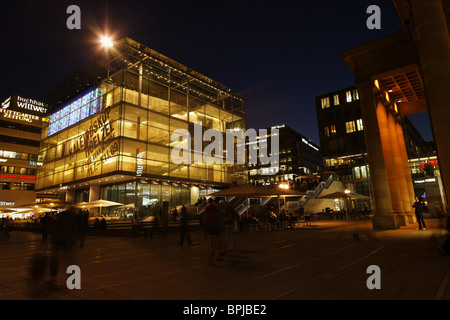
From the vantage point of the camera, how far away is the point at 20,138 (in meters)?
55.5

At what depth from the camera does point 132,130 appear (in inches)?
1335

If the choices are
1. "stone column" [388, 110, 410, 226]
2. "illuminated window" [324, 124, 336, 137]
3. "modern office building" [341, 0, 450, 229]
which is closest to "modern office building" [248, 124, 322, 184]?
"illuminated window" [324, 124, 336, 137]

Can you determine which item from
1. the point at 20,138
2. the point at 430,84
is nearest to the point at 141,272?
the point at 430,84

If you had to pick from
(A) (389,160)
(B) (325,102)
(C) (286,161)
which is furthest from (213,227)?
(C) (286,161)

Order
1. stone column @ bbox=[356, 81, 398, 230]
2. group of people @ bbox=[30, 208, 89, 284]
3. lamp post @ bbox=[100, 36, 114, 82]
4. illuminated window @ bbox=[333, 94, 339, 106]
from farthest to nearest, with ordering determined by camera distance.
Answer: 1. illuminated window @ bbox=[333, 94, 339, 106]
2. lamp post @ bbox=[100, 36, 114, 82]
3. stone column @ bbox=[356, 81, 398, 230]
4. group of people @ bbox=[30, 208, 89, 284]

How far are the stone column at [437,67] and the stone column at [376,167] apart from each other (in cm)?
746

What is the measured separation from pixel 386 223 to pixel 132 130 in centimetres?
2832

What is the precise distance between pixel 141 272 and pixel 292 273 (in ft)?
12.3

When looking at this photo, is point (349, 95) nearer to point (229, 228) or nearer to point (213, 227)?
point (229, 228)

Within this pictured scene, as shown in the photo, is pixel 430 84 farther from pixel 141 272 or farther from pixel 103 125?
pixel 103 125

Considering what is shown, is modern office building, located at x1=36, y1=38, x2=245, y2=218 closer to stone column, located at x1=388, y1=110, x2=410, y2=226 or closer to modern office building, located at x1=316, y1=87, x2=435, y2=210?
modern office building, located at x1=316, y1=87, x2=435, y2=210

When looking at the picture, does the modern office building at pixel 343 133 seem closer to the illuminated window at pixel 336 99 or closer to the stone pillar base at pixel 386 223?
the illuminated window at pixel 336 99

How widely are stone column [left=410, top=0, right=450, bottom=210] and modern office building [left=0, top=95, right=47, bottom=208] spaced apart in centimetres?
5888

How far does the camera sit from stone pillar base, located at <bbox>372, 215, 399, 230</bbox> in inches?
642
